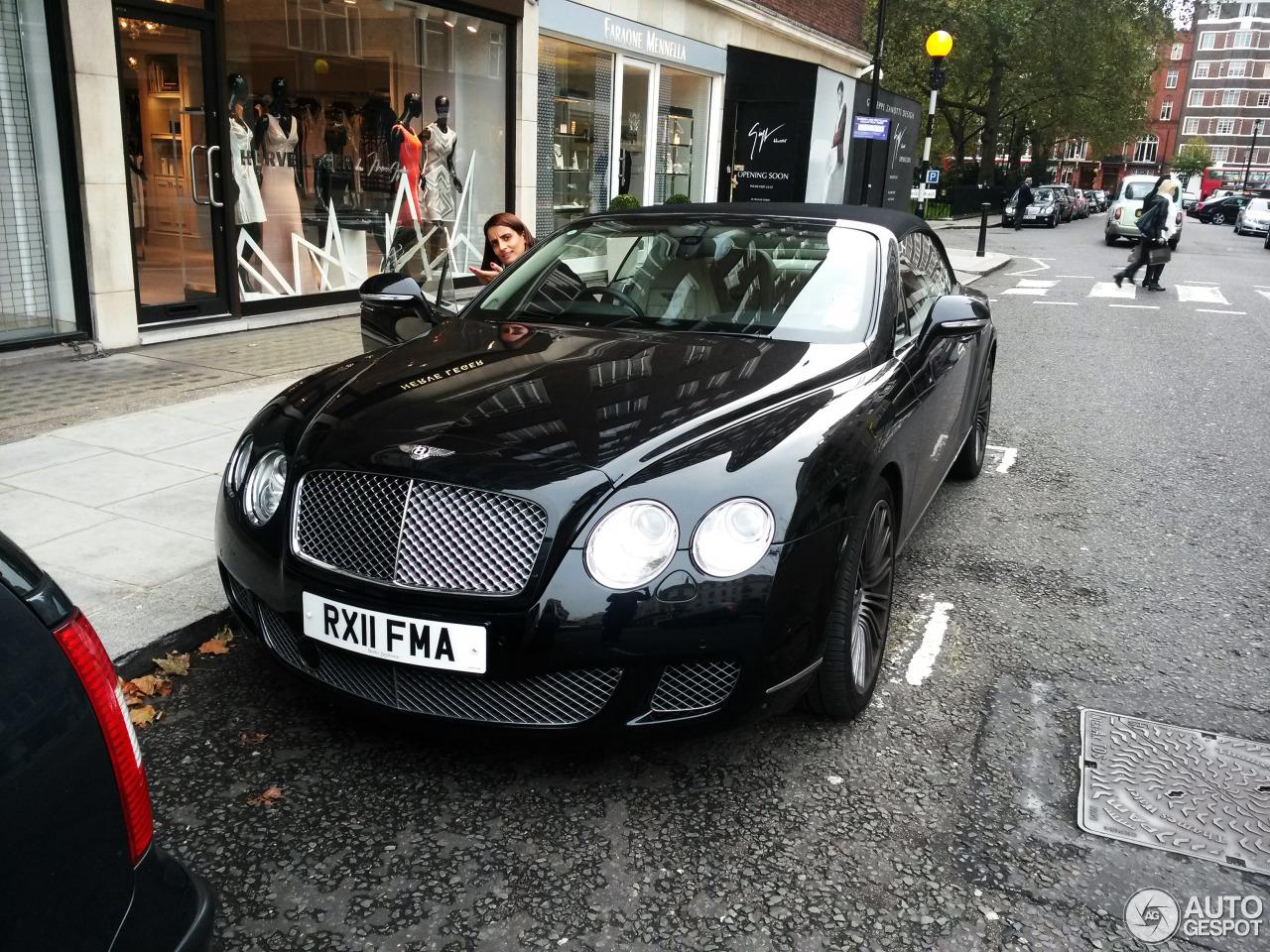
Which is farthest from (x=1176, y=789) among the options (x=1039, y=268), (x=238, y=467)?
(x=1039, y=268)

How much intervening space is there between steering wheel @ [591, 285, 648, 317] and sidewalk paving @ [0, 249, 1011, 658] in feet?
6.20

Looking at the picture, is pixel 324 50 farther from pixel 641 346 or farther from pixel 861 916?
pixel 861 916

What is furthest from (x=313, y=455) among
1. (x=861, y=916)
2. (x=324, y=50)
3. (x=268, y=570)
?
(x=324, y=50)

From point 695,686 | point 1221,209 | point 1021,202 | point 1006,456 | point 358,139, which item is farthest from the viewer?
point 1221,209

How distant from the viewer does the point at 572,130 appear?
14898 millimetres

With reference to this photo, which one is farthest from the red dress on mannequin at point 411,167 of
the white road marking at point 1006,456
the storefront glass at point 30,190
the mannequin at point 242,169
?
the white road marking at point 1006,456

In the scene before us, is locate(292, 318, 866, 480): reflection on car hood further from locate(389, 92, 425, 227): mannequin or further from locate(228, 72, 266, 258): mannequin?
locate(389, 92, 425, 227): mannequin

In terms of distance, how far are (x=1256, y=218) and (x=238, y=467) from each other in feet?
173

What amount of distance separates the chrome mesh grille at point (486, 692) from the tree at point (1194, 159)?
414 feet

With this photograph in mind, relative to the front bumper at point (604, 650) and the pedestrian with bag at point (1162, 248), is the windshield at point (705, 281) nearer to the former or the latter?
the front bumper at point (604, 650)

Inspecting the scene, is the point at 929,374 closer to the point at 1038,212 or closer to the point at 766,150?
the point at 766,150

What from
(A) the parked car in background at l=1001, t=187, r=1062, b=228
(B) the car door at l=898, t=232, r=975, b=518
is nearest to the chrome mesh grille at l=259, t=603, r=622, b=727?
(B) the car door at l=898, t=232, r=975, b=518

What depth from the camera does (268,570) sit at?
2963mm

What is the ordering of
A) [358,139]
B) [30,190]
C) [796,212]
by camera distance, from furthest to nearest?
[358,139]
[30,190]
[796,212]
